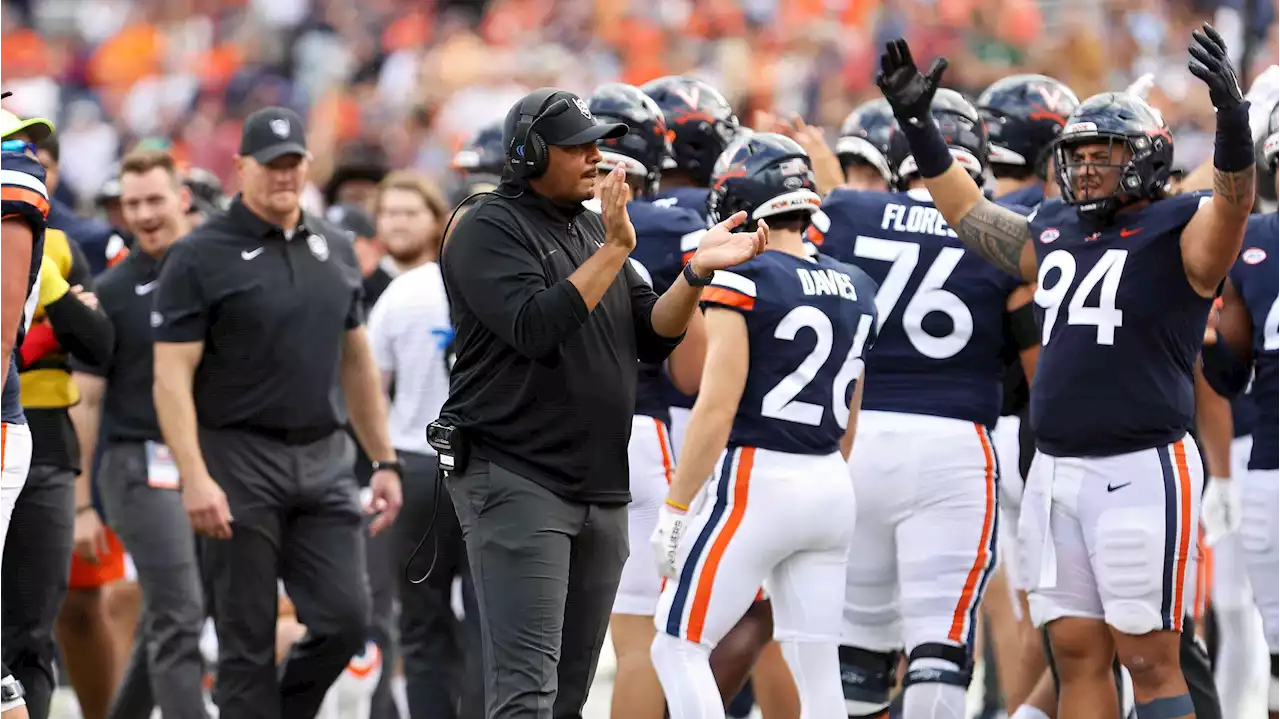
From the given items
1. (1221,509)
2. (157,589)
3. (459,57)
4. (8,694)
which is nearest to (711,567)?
(8,694)

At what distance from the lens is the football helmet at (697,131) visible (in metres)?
7.65

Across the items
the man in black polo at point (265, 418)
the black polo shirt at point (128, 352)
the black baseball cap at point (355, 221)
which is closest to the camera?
the man in black polo at point (265, 418)

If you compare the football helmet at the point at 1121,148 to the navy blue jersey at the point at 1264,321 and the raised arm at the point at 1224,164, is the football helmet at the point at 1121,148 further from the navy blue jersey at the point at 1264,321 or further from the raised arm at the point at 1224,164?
the navy blue jersey at the point at 1264,321

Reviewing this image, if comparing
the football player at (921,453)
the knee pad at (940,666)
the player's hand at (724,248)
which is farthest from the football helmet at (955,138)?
the player's hand at (724,248)

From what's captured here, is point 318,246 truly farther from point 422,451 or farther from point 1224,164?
point 1224,164

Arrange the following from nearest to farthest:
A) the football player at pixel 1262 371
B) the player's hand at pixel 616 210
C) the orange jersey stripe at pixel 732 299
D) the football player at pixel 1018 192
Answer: the player's hand at pixel 616 210 → the orange jersey stripe at pixel 732 299 → the football player at pixel 1262 371 → the football player at pixel 1018 192

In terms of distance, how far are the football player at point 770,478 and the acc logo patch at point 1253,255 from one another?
4.94ft

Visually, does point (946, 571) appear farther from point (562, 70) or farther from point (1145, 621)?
point (562, 70)

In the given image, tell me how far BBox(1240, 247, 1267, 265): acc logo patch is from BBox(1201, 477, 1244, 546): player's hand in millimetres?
1261

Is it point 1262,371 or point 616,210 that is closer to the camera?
point 616,210

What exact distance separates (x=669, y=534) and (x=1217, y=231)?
1942 mm

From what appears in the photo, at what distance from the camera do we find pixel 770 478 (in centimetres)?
612

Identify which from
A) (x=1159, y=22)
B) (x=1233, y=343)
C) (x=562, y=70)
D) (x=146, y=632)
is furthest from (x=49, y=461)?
(x=562, y=70)

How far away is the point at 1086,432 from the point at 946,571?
844 millimetres
